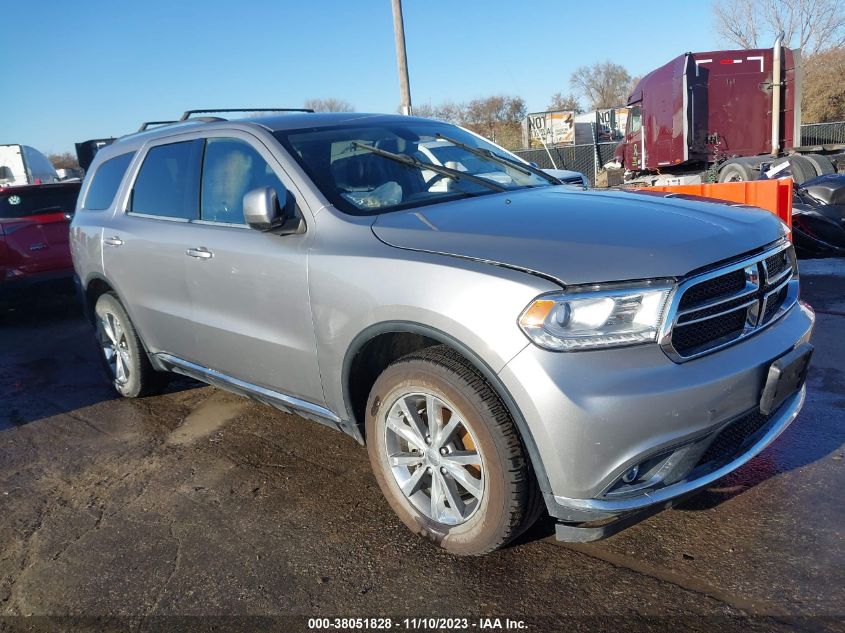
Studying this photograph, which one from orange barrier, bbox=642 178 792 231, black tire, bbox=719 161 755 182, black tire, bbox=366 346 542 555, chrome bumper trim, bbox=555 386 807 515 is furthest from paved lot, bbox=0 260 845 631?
black tire, bbox=719 161 755 182

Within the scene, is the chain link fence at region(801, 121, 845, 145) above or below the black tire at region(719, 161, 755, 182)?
above

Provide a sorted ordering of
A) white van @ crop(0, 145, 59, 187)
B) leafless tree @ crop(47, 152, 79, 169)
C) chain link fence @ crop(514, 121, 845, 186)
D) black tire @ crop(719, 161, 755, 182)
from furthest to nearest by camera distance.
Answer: leafless tree @ crop(47, 152, 79, 169) → white van @ crop(0, 145, 59, 187) → chain link fence @ crop(514, 121, 845, 186) → black tire @ crop(719, 161, 755, 182)

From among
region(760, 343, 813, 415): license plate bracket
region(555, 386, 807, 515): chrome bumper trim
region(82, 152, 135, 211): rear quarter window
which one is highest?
region(82, 152, 135, 211): rear quarter window

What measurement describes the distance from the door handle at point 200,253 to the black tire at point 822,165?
10866 millimetres

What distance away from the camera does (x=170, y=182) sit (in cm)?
436

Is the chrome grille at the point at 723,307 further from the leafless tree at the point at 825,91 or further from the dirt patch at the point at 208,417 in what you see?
the leafless tree at the point at 825,91

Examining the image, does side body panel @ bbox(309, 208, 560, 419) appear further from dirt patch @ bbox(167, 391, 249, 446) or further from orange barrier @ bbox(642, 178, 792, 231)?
orange barrier @ bbox(642, 178, 792, 231)

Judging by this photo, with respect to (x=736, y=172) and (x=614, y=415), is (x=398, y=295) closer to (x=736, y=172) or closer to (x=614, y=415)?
(x=614, y=415)

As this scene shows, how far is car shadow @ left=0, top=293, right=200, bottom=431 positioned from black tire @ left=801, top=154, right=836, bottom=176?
1046 centimetres

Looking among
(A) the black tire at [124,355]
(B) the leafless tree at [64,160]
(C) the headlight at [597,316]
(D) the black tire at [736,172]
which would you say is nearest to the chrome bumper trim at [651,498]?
(C) the headlight at [597,316]

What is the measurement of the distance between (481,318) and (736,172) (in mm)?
11181

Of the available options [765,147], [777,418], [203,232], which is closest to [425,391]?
[777,418]

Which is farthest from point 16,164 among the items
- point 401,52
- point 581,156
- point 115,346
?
point 115,346

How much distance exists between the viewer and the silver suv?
2.38 metres
